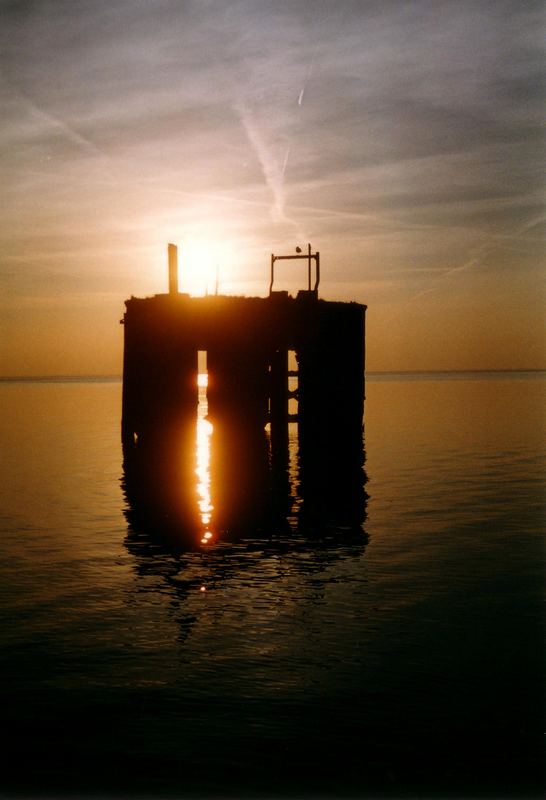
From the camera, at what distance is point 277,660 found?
493 inches

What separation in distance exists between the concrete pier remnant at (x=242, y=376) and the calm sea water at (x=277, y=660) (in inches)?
445

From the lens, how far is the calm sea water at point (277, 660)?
934 centimetres

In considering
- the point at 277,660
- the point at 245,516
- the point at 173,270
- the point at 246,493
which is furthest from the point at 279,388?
the point at 277,660

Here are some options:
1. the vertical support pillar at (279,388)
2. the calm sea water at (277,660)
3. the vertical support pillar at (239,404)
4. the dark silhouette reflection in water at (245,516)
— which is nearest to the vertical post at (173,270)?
the vertical support pillar at (239,404)

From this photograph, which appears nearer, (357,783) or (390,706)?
(357,783)

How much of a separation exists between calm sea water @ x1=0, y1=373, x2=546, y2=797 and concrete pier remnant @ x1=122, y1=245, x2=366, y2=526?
11.3 m

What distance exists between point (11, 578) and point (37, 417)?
74.9 m

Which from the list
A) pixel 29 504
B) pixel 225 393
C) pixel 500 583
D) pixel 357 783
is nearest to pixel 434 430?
pixel 225 393

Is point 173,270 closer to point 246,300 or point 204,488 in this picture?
point 246,300

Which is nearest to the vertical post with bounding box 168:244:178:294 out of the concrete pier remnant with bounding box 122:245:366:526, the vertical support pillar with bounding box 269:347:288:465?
the concrete pier remnant with bounding box 122:245:366:526

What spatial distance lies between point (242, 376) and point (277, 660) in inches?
930

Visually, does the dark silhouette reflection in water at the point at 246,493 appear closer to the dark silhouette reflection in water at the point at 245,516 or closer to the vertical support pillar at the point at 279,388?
the dark silhouette reflection in water at the point at 245,516

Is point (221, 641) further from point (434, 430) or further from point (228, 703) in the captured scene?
point (434, 430)

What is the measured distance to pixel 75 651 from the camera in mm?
12977
